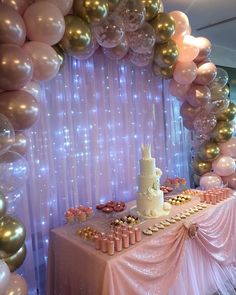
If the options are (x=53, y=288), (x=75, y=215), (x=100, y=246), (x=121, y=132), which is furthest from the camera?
(x=121, y=132)

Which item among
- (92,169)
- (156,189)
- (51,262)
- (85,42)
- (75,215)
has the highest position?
(85,42)

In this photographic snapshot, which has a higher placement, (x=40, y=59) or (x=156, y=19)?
(x=156, y=19)

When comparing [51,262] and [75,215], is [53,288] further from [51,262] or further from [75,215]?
[75,215]

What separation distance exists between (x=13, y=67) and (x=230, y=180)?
231 centimetres

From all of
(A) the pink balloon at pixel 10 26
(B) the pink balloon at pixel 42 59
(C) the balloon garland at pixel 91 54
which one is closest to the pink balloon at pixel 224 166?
(C) the balloon garland at pixel 91 54

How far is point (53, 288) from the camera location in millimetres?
1887

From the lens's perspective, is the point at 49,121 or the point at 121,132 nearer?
the point at 49,121

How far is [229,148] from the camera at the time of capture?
109 inches

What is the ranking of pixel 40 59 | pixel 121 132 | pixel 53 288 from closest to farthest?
pixel 40 59, pixel 53 288, pixel 121 132

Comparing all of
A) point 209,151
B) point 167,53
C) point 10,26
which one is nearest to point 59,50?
point 10,26

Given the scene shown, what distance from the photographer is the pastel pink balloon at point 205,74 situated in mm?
2471

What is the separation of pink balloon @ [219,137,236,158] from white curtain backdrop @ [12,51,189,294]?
1.82 ft

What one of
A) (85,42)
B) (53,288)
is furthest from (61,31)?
(53,288)

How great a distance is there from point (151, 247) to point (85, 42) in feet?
4.42
